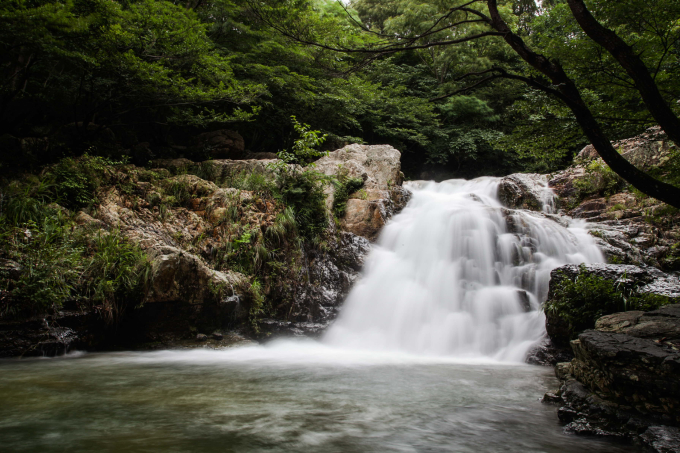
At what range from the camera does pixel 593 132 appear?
406 cm

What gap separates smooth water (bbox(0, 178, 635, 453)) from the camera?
9.55 ft

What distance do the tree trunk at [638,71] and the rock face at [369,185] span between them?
300 inches

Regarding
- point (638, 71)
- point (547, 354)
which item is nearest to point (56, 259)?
point (638, 71)

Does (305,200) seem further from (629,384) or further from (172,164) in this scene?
(629,384)

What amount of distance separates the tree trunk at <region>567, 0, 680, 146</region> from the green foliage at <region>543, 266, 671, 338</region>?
289cm

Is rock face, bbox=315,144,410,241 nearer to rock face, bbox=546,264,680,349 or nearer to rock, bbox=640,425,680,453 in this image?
rock face, bbox=546,264,680,349

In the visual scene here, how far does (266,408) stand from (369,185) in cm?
963

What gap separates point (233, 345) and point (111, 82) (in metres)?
6.71

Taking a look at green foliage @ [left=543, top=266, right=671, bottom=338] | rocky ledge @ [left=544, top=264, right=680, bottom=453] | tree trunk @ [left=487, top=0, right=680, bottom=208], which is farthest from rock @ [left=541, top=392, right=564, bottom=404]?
tree trunk @ [left=487, top=0, right=680, bottom=208]

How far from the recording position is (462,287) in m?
9.04

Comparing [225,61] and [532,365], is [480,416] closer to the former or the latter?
[532,365]

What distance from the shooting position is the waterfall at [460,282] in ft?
25.0

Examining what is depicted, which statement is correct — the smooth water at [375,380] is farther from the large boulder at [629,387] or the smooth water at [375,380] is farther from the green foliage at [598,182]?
the green foliage at [598,182]

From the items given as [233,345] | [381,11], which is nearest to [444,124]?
[381,11]
